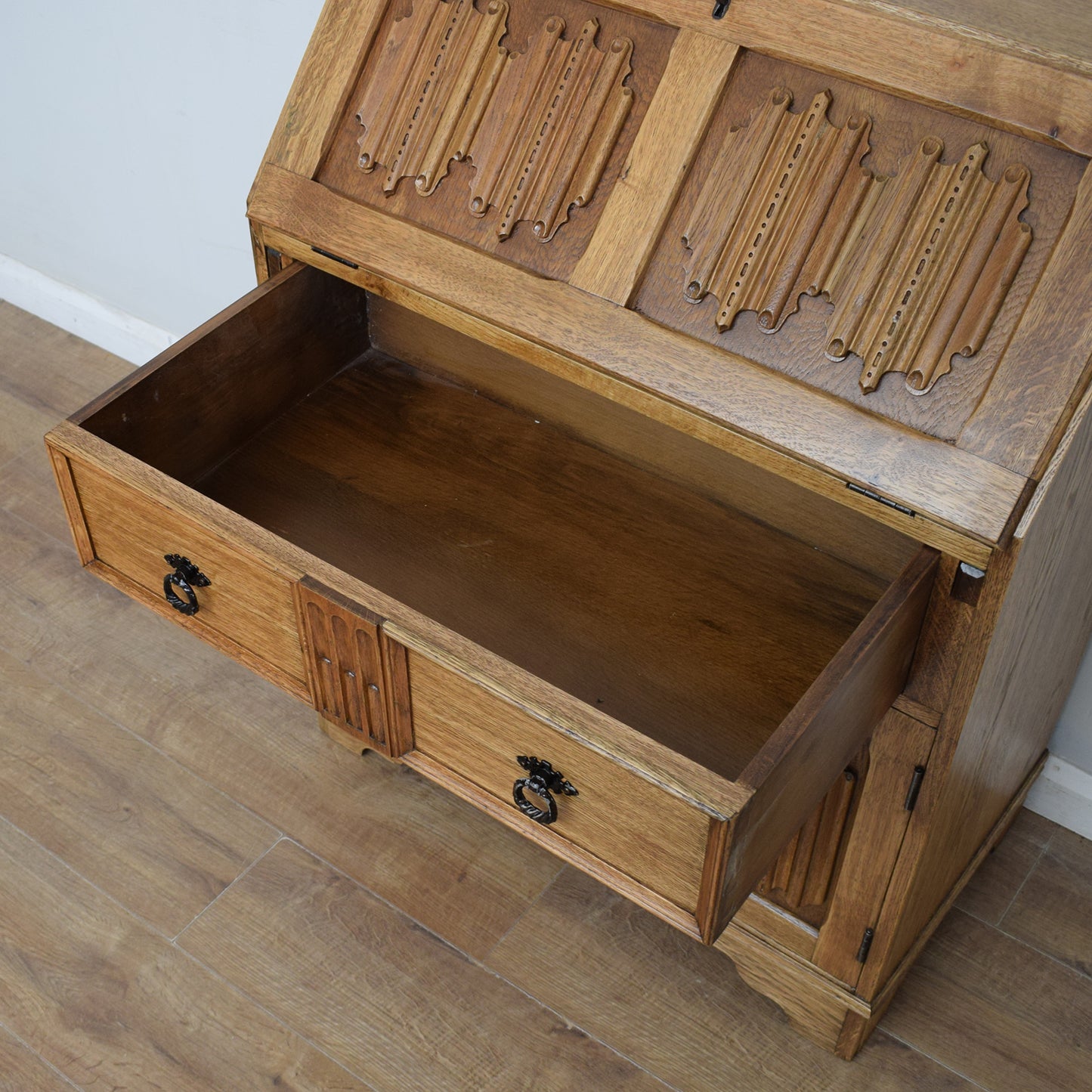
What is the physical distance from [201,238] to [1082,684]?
159cm

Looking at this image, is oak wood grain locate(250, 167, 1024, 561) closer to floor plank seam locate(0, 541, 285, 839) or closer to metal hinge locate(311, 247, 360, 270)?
metal hinge locate(311, 247, 360, 270)

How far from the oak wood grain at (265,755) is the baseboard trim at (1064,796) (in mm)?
703

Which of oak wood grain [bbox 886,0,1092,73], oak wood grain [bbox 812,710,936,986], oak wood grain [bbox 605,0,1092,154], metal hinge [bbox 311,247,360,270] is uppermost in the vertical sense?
oak wood grain [bbox 886,0,1092,73]

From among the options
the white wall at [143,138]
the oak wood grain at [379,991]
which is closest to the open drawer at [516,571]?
the oak wood grain at [379,991]

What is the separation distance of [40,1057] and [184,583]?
71 centimetres

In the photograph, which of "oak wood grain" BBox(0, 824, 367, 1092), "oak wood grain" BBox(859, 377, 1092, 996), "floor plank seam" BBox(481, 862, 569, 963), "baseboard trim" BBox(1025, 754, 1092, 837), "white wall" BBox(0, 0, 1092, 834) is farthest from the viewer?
"white wall" BBox(0, 0, 1092, 834)

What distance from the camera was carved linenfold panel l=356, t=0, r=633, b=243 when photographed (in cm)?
124

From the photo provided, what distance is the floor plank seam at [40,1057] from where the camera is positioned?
62.1 inches

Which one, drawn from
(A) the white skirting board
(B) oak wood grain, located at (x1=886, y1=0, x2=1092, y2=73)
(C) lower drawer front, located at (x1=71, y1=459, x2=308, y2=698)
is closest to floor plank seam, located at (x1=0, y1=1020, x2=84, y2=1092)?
(C) lower drawer front, located at (x1=71, y1=459, x2=308, y2=698)

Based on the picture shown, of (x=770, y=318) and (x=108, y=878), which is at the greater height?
(x=770, y=318)

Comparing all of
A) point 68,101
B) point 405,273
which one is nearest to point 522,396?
point 405,273

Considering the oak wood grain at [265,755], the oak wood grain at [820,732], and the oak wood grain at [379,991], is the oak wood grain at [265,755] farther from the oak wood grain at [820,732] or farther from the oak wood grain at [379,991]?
the oak wood grain at [820,732]

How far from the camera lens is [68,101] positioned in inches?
90.9

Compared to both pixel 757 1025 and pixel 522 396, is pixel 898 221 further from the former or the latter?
pixel 757 1025
